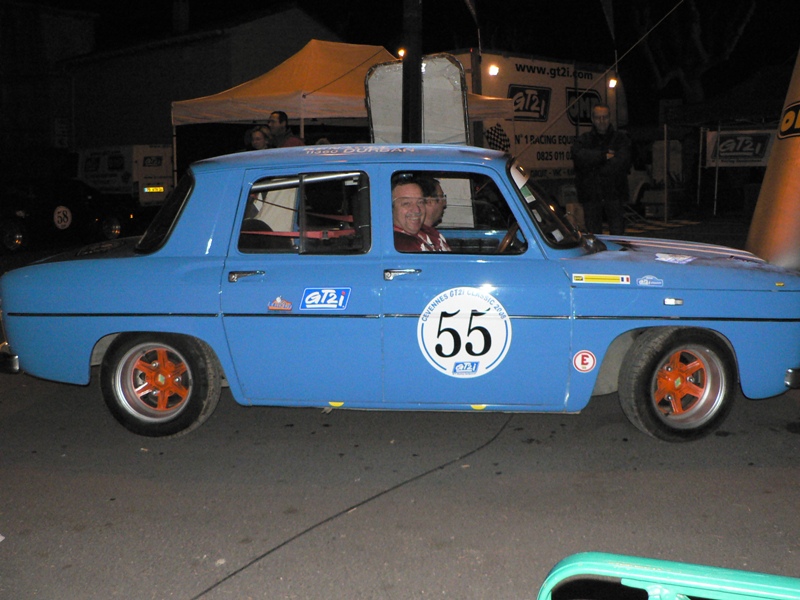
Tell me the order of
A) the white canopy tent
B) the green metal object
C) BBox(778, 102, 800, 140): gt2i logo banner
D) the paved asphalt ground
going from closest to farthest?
the green metal object, the paved asphalt ground, BBox(778, 102, 800, 140): gt2i logo banner, the white canopy tent

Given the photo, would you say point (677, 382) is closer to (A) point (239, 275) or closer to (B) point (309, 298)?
(B) point (309, 298)

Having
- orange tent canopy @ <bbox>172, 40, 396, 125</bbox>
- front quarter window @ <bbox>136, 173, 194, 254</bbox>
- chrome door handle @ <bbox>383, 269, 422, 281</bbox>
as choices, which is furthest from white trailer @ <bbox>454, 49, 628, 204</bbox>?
chrome door handle @ <bbox>383, 269, 422, 281</bbox>

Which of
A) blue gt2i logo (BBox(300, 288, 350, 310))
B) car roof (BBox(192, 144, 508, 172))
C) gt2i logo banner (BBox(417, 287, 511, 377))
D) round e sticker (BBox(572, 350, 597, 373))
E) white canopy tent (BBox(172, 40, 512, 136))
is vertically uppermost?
white canopy tent (BBox(172, 40, 512, 136))

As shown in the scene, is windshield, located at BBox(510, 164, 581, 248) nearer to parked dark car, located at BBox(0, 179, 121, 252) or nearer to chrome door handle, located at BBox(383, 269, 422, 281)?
chrome door handle, located at BBox(383, 269, 422, 281)

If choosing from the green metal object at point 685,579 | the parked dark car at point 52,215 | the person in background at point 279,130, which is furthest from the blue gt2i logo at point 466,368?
the parked dark car at point 52,215

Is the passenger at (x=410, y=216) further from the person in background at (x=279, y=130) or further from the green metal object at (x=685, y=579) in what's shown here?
the person in background at (x=279, y=130)

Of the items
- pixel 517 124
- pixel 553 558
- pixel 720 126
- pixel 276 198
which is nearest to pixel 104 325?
pixel 276 198

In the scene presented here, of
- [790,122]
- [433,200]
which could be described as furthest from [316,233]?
[790,122]

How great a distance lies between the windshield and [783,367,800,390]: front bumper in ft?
4.50

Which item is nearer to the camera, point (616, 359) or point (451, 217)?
point (616, 359)

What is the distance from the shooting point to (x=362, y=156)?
16.2ft

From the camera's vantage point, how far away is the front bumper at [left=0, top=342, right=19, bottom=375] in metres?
5.31

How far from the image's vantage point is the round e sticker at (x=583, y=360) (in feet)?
15.5

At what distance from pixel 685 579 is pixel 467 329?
274 centimetres
